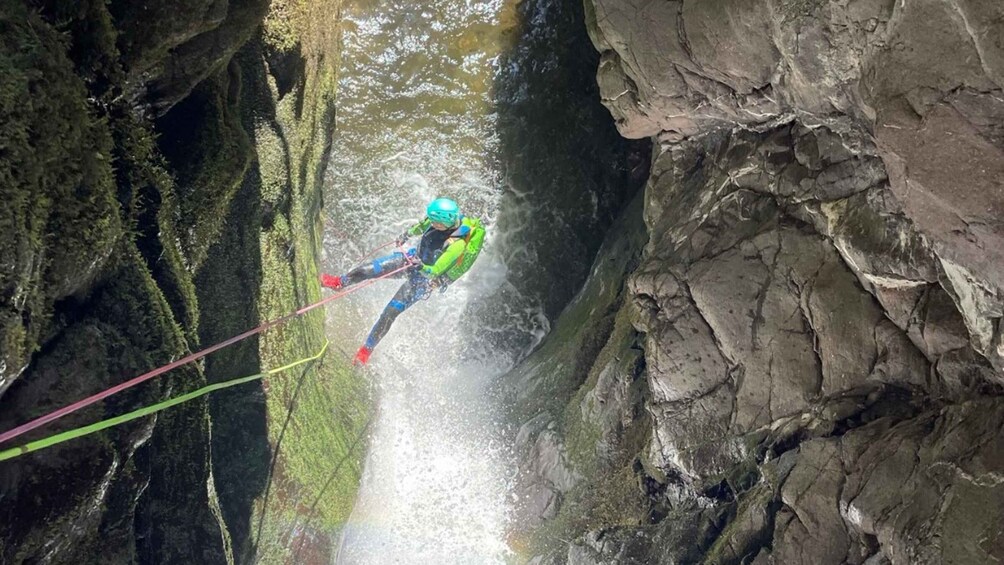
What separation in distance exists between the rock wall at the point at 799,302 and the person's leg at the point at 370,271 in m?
3.10

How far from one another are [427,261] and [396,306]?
768 mm

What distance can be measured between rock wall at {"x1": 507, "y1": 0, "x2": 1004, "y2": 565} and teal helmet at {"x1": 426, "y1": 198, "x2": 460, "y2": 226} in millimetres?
2355

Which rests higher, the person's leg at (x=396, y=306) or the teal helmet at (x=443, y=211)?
the teal helmet at (x=443, y=211)

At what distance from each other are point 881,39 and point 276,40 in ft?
21.0

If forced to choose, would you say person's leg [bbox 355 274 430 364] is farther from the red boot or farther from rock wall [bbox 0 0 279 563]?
rock wall [bbox 0 0 279 563]

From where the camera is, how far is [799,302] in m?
6.36

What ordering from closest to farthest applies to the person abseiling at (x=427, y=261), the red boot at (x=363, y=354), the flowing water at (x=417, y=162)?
the person abseiling at (x=427, y=261), the red boot at (x=363, y=354), the flowing water at (x=417, y=162)

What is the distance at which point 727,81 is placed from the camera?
22.6ft

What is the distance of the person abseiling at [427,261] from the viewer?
376 inches

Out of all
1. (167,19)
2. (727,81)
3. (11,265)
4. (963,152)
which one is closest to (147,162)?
(167,19)

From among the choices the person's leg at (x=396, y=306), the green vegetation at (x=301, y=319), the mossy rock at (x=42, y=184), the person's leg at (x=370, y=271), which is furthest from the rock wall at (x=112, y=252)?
the person's leg at (x=396, y=306)

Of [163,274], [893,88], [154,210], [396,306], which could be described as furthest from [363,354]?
[893,88]

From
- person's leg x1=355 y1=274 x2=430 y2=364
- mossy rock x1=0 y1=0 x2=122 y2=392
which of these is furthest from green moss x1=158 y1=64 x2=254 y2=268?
person's leg x1=355 y1=274 x2=430 y2=364

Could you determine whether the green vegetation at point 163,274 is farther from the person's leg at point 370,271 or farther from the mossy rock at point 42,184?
the person's leg at point 370,271
